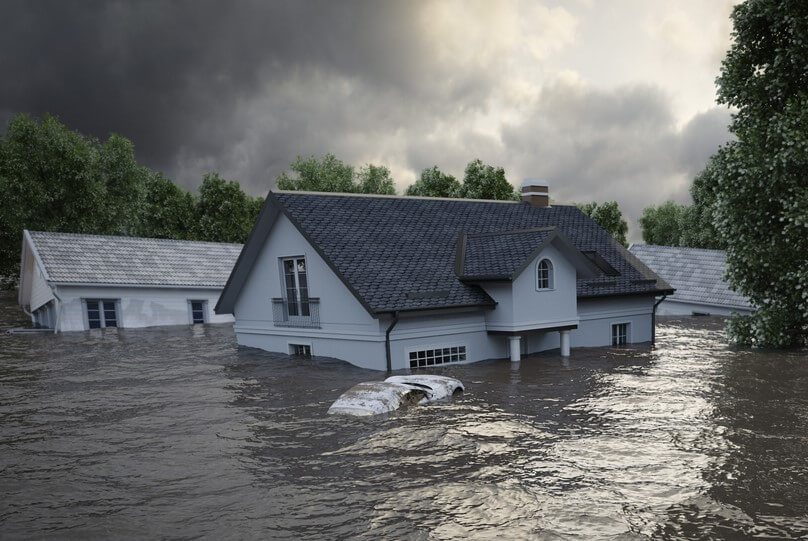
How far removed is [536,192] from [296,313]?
13.3 m

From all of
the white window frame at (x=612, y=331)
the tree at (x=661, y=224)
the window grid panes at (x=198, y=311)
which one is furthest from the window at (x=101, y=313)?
the tree at (x=661, y=224)

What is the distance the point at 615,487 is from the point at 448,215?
17.3m

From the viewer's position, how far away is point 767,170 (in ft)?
71.3

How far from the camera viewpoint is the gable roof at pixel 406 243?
20.1 meters

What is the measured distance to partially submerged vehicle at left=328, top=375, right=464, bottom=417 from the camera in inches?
559

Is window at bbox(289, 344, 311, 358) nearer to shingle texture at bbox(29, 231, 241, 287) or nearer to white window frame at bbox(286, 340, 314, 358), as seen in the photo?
white window frame at bbox(286, 340, 314, 358)

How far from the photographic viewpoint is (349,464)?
10.8 metres

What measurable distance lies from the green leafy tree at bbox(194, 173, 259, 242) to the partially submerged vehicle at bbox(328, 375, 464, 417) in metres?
55.2

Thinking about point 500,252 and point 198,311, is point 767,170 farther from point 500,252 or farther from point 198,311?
point 198,311

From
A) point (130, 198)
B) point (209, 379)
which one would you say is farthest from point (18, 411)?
point (130, 198)

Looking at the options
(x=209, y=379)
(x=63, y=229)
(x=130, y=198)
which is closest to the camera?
(x=209, y=379)

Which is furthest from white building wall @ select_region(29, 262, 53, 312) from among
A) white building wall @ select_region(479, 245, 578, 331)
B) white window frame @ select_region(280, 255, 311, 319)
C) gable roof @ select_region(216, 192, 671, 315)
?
white building wall @ select_region(479, 245, 578, 331)

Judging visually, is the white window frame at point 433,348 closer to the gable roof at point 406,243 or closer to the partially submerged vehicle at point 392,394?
the gable roof at point 406,243

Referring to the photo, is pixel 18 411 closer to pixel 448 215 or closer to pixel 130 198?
pixel 448 215
